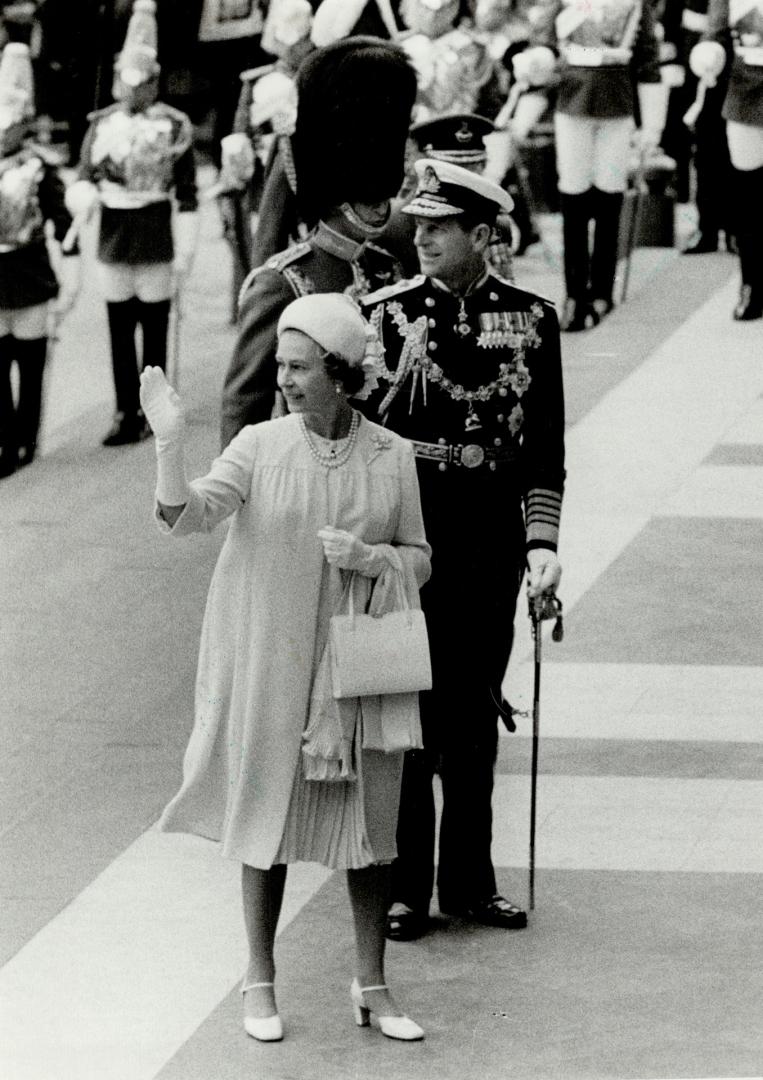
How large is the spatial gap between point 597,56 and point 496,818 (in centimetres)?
725

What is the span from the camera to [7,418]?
36.7 ft

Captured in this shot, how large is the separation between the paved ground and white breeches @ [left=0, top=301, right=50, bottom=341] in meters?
0.59

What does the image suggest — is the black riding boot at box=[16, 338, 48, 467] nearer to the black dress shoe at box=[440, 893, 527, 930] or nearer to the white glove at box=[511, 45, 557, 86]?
the white glove at box=[511, 45, 557, 86]

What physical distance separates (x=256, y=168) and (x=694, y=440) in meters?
3.38

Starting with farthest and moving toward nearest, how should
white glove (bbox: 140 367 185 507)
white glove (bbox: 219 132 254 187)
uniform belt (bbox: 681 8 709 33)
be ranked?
uniform belt (bbox: 681 8 709 33) → white glove (bbox: 219 132 254 187) → white glove (bbox: 140 367 185 507)

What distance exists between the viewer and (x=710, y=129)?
48.8ft

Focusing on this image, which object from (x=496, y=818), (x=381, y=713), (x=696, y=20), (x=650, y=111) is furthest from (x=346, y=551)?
(x=696, y=20)

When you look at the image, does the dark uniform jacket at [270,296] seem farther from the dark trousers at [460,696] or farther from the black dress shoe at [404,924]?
the black dress shoe at [404,924]

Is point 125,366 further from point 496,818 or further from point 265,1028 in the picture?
Answer: point 265,1028

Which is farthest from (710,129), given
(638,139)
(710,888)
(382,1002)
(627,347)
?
(382,1002)

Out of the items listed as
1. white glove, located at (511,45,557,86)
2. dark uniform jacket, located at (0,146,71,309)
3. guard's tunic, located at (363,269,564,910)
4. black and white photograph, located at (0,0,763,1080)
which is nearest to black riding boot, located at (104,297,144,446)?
dark uniform jacket, located at (0,146,71,309)

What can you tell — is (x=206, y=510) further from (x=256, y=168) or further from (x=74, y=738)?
(x=256, y=168)

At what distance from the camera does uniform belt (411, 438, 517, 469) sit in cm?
576

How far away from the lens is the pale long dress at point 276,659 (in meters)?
5.17
